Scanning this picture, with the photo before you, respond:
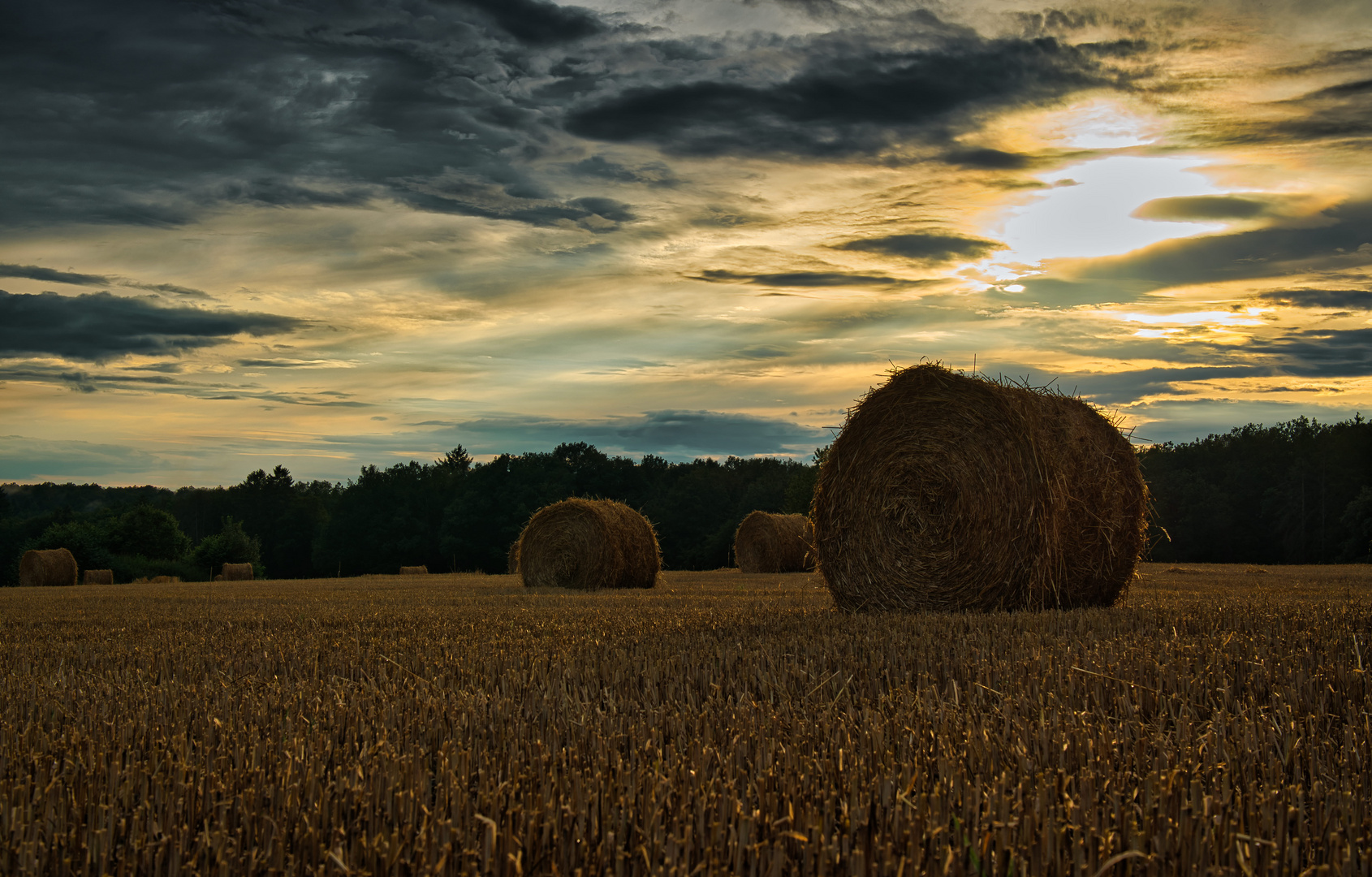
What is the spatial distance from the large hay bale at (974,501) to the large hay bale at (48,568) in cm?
2980

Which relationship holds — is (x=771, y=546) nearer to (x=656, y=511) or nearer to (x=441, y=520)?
(x=656, y=511)

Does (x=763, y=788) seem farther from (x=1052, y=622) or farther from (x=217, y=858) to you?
(x=1052, y=622)

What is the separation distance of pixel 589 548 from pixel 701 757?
1431cm

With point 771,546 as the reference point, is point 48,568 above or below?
below

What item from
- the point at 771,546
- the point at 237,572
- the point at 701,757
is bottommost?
the point at 237,572

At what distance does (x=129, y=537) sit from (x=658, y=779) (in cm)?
6317

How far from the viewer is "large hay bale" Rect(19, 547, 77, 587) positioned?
30.2 m

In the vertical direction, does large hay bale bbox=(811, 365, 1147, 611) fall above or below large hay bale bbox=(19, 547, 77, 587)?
above

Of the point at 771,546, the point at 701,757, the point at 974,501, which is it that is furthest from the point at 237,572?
the point at 701,757

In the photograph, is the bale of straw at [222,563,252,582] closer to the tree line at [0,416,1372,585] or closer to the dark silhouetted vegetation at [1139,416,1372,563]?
the tree line at [0,416,1372,585]

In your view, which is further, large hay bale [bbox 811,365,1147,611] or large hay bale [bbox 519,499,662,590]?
large hay bale [bbox 519,499,662,590]

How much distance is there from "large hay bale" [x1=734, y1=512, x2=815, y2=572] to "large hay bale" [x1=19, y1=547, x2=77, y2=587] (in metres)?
22.3

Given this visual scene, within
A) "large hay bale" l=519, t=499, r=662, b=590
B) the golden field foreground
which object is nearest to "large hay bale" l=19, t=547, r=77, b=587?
"large hay bale" l=519, t=499, r=662, b=590

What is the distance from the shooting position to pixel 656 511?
5856 centimetres
